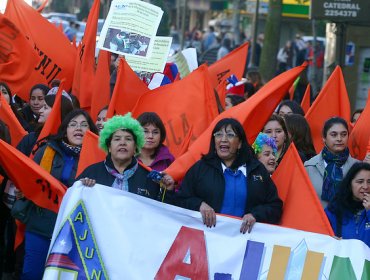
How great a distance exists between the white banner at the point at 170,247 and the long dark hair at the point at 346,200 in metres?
0.37

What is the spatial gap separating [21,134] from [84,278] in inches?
112

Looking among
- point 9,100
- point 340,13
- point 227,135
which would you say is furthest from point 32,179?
point 340,13

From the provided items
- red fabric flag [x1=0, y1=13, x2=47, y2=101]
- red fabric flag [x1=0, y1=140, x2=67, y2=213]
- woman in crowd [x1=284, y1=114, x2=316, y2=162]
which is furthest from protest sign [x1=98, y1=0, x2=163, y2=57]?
red fabric flag [x1=0, y1=140, x2=67, y2=213]

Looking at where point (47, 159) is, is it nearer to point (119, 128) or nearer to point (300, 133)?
point (119, 128)

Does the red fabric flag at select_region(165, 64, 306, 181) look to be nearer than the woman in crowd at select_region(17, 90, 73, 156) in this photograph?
Yes

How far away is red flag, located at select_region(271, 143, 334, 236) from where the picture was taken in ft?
25.7

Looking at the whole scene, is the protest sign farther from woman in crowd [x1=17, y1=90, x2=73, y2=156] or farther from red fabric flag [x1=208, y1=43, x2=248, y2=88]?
red fabric flag [x1=208, y1=43, x2=248, y2=88]

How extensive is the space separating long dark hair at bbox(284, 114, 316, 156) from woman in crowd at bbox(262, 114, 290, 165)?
12.3 inches

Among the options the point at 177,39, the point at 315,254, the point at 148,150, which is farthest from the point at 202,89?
the point at 177,39

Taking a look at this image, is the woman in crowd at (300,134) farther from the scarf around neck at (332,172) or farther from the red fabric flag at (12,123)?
the red fabric flag at (12,123)

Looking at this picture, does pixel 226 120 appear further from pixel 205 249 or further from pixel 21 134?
pixel 21 134

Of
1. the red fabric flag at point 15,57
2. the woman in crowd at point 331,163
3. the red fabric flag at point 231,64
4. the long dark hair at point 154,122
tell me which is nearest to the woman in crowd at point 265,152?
the woman in crowd at point 331,163

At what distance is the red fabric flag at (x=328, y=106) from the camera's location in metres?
10.9

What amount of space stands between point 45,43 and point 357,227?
5.82m
